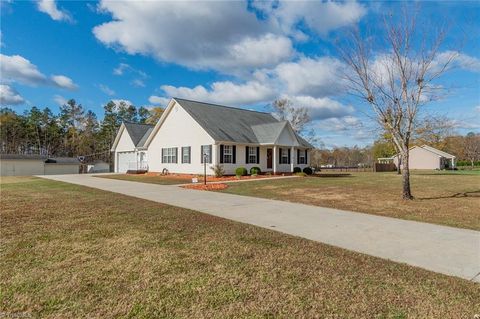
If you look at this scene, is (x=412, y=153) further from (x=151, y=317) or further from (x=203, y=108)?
(x=151, y=317)

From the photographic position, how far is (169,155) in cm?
2625

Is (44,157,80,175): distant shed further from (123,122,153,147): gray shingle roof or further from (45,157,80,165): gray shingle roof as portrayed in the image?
(123,122,153,147): gray shingle roof

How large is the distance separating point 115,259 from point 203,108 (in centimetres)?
2261

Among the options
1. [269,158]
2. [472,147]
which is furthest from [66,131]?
[472,147]

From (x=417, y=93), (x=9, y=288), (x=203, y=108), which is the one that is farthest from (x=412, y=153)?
(x=9, y=288)

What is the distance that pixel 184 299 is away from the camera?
2.91 metres

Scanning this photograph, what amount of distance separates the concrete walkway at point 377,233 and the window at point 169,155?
56.7 ft

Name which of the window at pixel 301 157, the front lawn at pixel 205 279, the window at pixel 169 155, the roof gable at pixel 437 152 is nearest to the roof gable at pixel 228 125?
the window at pixel 301 157

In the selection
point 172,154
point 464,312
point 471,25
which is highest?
point 471,25

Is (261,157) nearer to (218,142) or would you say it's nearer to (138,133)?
(218,142)

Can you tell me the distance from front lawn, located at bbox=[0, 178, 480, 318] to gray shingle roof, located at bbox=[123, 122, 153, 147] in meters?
27.3

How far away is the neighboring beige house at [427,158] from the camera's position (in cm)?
4925

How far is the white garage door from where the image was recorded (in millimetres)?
33062

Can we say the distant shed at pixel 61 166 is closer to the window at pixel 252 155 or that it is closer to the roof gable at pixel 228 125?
the roof gable at pixel 228 125
